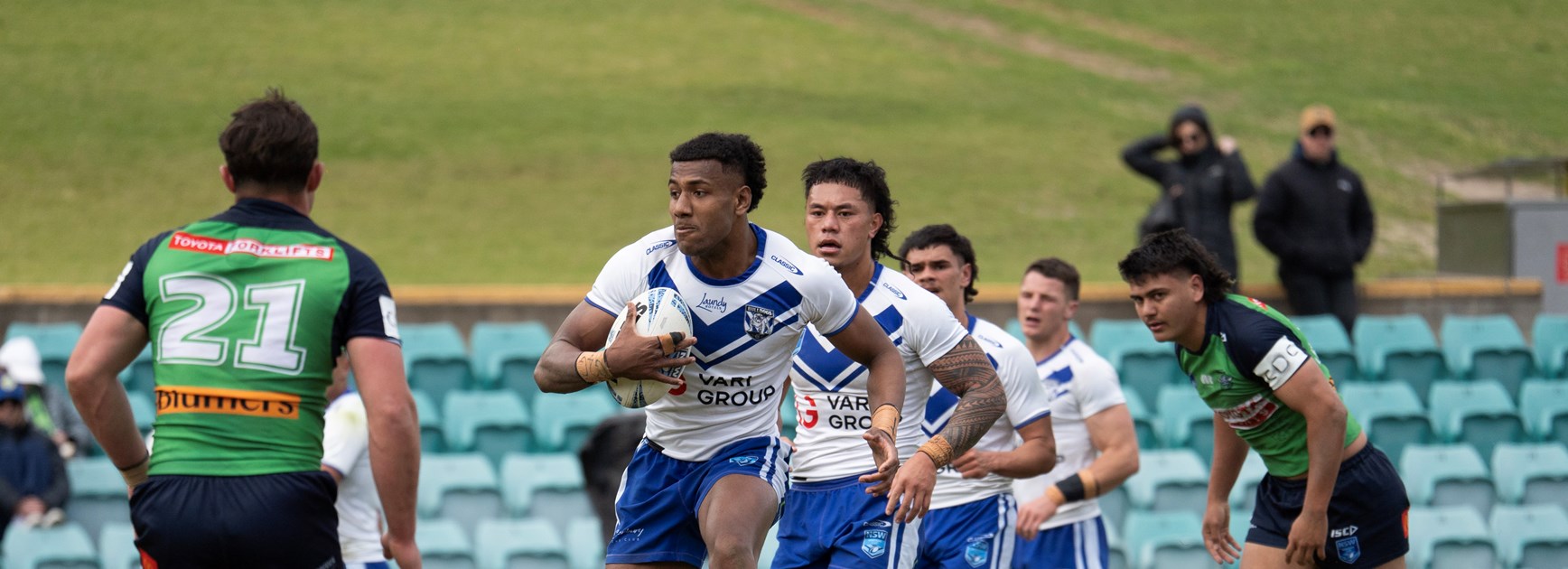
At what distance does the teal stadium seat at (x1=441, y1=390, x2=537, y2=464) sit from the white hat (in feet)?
9.62

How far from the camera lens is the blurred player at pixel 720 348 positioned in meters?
4.82

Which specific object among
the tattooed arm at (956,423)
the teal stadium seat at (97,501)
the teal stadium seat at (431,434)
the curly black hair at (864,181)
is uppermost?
the curly black hair at (864,181)

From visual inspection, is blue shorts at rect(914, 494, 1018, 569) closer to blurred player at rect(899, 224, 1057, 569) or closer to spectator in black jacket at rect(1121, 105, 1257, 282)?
blurred player at rect(899, 224, 1057, 569)

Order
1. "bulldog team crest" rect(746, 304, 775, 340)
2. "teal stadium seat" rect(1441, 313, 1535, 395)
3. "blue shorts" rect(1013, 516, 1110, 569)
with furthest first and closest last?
1. "teal stadium seat" rect(1441, 313, 1535, 395)
2. "blue shorts" rect(1013, 516, 1110, 569)
3. "bulldog team crest" rect(746, 304, 775, 340)

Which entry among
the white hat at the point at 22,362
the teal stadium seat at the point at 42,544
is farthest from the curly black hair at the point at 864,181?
the white hat at the point at 22,362

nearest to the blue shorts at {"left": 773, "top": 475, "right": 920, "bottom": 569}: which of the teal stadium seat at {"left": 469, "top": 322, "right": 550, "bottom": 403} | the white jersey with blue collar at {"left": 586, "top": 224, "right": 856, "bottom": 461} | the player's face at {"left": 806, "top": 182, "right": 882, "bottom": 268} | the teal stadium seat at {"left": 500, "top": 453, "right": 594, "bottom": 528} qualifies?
the white jersey with blue collar at {"left": 586, "top": 224, "right": 856, "bottom": 461}

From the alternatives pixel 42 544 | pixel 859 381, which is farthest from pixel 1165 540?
pixel 42 544

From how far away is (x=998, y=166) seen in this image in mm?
26312

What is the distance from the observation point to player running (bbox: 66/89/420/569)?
4.05 metres

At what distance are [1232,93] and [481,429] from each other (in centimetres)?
2287

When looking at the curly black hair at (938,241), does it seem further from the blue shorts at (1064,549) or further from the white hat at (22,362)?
the white hat at (22,362)

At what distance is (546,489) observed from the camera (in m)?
9.95

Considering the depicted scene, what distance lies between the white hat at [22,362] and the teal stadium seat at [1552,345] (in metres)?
12.0

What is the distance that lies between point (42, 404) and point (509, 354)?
3382mm
